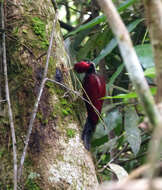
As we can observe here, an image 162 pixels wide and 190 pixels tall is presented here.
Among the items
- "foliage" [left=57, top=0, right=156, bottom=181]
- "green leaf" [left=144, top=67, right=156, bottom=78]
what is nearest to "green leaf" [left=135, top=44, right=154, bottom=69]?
"foliage" [left=57, top=0, right=156, bottom=181]

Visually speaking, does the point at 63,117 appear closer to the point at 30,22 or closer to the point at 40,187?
the point at 40,187

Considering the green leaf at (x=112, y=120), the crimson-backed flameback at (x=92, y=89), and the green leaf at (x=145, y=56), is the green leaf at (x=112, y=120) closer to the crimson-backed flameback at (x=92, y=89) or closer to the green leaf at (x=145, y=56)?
the crimson-backed flameback at (x=92, y=89)

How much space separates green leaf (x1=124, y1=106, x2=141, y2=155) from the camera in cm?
222

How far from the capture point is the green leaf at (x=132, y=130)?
222 centimetres

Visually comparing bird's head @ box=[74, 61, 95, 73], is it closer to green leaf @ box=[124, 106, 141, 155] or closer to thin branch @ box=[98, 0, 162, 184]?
green leaf @ box=[124, 106, 141, 155]

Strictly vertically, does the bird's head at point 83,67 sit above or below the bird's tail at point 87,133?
above

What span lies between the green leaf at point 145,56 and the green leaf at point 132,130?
25.3 inches

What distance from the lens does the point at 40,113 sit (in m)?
1.85

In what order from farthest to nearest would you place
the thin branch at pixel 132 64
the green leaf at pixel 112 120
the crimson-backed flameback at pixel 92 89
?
the green leaf at pixel 112 120
the crimson-backed flameback at pixel 92 89
the thin branch at pixel 132 64

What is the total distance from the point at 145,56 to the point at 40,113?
2.08ft

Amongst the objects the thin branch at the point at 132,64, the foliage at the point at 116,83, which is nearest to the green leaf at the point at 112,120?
the foliage at the point at 116,83

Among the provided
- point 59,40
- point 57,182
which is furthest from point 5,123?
point 59,40

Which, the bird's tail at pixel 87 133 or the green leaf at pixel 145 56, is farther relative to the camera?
the bird's tail at pixel 87 133

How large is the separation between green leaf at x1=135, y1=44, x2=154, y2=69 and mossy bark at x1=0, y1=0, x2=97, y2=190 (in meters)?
0.47
